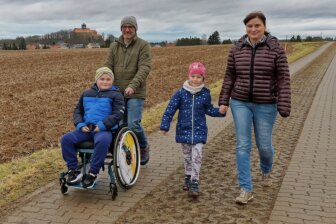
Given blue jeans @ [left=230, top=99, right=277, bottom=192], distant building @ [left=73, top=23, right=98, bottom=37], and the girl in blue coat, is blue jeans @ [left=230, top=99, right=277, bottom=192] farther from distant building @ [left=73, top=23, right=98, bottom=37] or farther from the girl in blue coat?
distant building @ [left=73, top=23, right=98, bottom=37]

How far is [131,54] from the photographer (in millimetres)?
5812

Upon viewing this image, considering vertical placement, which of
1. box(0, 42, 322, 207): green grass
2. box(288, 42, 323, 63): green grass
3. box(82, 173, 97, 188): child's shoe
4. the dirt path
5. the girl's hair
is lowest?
box(288, 42, 323, 63): green grass

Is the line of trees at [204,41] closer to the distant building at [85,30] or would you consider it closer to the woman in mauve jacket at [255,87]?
the distant building at [85,30]

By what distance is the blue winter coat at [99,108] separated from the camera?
5137 millimetres

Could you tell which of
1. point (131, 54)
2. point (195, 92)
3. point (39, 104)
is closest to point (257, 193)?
point (195, 92)

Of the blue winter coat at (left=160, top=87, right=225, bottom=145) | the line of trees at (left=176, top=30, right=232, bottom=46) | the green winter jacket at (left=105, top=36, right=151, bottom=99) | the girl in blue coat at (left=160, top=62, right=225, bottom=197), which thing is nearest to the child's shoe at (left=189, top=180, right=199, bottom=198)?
the girl in blue coat at (left=160, top=62, right=225, bottom=197)

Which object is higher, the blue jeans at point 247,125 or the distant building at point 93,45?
the blue jeans at point 247,125

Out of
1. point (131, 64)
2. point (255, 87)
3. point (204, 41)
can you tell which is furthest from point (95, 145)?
point (204, 41)

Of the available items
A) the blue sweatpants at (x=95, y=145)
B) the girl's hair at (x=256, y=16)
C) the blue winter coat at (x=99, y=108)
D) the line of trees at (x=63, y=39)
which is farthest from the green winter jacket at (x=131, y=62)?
the line of trees at (x=63, y=39)

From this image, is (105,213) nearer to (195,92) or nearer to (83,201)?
(83,201)

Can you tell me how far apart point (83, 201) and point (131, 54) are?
1975 millimetres

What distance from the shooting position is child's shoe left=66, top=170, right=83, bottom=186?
195 inches

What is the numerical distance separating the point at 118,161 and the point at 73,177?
0.53 meters

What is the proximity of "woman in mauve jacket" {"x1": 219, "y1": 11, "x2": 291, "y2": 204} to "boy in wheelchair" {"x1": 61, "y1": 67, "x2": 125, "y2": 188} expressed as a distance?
4.18ft
